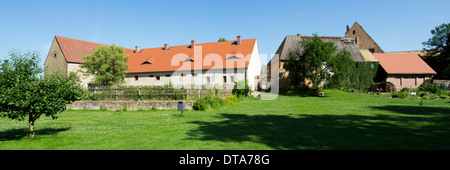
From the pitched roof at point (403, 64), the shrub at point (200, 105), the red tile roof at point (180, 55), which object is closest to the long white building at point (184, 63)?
the red tile roof at point (180, 55)

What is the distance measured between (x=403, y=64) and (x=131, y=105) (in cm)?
4298

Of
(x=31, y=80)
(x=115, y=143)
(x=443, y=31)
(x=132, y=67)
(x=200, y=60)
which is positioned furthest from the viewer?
(x=443, y=31)

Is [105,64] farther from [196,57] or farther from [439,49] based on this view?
[439,49]

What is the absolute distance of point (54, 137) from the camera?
830cm

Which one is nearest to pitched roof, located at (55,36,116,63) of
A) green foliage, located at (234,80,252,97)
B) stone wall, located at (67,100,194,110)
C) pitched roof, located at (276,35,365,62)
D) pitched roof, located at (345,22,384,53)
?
stone wall, located at (67,100,194,110)

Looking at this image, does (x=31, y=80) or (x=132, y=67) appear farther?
(x=132, y=67)

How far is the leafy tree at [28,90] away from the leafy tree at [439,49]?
192 feet

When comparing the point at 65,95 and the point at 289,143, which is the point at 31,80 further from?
the point at 289,143

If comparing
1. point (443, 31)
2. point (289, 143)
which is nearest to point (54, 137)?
point (289, 143)

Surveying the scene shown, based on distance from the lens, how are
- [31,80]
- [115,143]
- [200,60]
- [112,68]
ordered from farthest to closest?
[200,60], [112,68], [31,80], [115,143]

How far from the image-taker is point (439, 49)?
4953 centimetres

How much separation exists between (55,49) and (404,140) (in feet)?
158

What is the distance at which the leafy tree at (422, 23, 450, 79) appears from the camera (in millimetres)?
47125

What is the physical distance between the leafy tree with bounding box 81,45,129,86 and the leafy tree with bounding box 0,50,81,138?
28.3 metres
